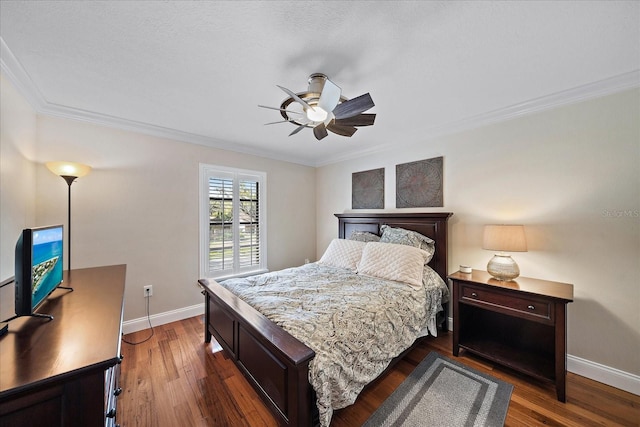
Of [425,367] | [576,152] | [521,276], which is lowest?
[425,367]

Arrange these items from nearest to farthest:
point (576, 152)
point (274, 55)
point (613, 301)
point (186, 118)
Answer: point (274, 55) → point (613, 301) → point (576, 152) → point (186, 118)

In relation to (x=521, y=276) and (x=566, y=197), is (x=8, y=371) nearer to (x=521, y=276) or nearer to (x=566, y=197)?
(x=521, y=276)

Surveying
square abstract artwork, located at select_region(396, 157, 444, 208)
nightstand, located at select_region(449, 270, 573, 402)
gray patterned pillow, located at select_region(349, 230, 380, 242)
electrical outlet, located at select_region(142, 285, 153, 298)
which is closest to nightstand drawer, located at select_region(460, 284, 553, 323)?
nightstand, located at select_region(449, 270, 573, 402)

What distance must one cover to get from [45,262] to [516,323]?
12.2ft

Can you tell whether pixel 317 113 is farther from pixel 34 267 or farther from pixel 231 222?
pixel 231 222

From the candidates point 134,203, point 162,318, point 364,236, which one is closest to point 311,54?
point 364,236

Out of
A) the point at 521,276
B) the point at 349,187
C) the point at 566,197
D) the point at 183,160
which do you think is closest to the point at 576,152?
the point at 566,197

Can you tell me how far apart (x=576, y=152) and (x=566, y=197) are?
39 cm

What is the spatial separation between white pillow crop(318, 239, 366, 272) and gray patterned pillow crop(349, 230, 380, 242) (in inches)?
6.6

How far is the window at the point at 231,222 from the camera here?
332 cm

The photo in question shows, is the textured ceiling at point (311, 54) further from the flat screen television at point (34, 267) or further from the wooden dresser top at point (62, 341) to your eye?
the wooden dresser top at point (62, 341)

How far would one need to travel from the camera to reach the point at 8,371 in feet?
2.44

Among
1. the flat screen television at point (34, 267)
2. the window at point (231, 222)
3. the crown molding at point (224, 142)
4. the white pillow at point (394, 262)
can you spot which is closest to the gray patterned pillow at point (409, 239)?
the white pillow at point (394, 262)

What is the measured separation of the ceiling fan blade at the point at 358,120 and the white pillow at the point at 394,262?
1.44 metres
